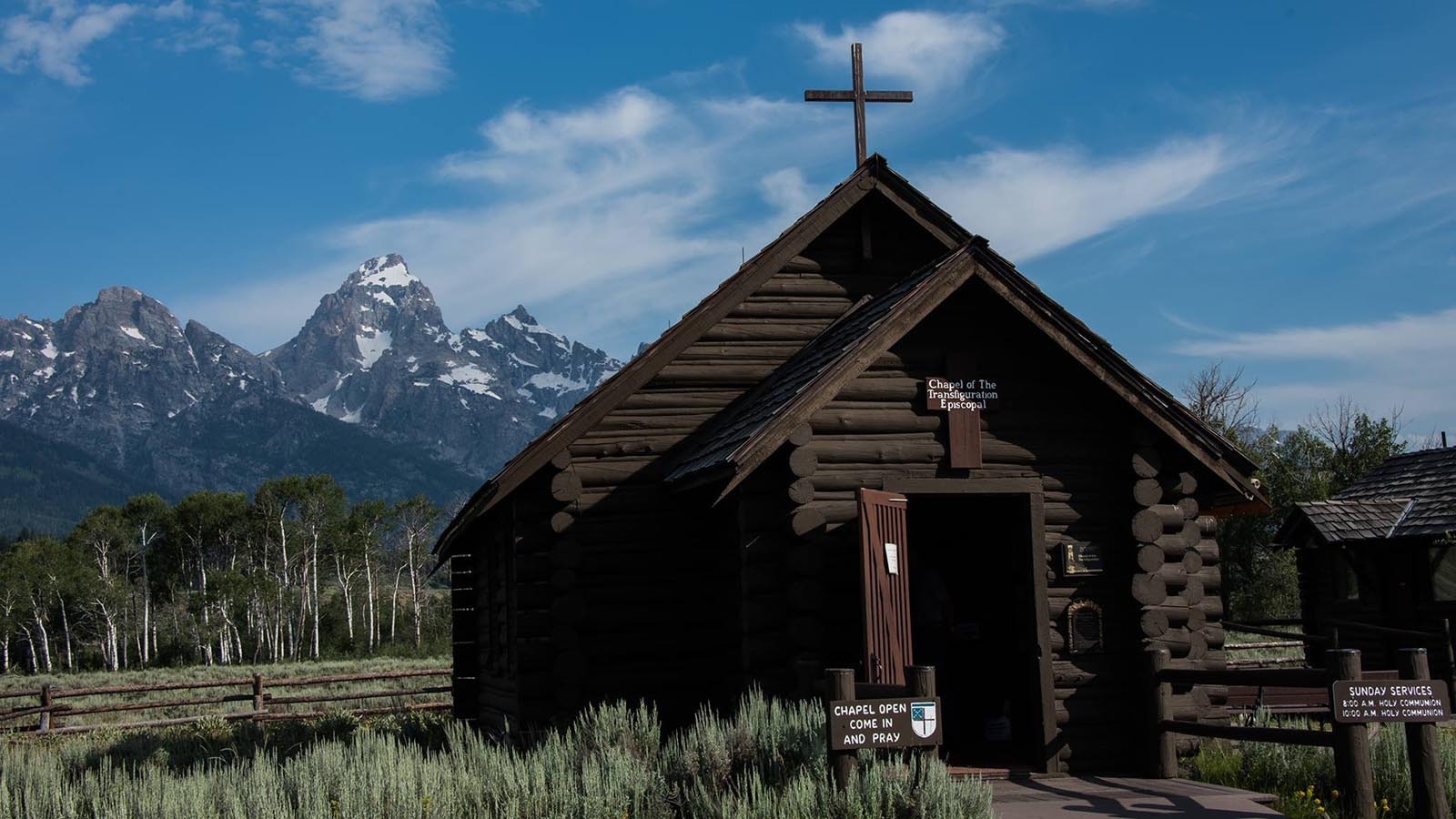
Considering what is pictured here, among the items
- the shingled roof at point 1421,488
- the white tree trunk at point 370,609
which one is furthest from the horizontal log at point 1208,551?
the white tree trunk at point 370,609

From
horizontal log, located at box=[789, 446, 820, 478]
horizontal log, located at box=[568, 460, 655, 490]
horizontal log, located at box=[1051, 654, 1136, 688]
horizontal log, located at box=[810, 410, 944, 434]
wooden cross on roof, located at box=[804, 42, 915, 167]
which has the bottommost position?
horizontal log, located at box=[1051, 654, 1136, 688]

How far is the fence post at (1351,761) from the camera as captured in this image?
875cm

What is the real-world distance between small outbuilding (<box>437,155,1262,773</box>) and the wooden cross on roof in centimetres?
145

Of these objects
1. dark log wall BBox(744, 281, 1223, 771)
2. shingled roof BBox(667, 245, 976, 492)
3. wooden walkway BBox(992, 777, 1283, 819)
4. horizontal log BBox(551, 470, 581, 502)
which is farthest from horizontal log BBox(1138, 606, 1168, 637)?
horizontal log BBox(551, 470, 581, 502)

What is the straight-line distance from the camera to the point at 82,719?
93.4ft

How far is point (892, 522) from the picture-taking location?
34.4ft

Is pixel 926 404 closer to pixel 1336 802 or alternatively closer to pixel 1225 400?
pixel 1336 802

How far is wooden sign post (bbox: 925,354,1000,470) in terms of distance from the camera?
11.2 metres

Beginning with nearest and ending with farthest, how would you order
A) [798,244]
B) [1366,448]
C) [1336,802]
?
[1336,802], [798,244], [1366,448]

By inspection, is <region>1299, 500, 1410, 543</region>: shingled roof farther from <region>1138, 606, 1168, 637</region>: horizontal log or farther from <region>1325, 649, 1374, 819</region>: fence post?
<region>1325, 649, 1374, 819</region>: fence post

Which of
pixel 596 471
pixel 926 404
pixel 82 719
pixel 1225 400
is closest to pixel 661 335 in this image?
pixel 596 471

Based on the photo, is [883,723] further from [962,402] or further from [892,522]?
[962,402]

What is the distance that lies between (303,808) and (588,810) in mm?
1714

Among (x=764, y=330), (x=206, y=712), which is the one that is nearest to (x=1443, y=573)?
(x=764, y=330)
